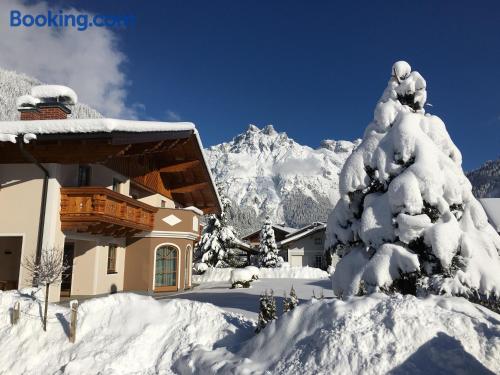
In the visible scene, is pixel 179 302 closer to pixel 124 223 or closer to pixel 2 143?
pixel 124 223

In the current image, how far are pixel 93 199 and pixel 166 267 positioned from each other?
6.92m

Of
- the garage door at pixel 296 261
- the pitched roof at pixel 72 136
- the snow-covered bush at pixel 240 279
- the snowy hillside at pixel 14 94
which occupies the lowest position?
the snow-covered bush at pixel 240 279

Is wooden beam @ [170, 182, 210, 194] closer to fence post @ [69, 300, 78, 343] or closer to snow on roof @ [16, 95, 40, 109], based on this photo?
snow on roof @ [16, 95, 40, 109]

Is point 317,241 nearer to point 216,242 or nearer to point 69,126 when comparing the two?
point 216,242

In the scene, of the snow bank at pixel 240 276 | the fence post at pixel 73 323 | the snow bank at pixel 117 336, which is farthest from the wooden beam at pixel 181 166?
the fence post at pixel 73 323

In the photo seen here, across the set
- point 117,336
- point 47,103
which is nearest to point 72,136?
point 47,103

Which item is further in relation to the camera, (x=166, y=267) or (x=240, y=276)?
(x=240, y=276)

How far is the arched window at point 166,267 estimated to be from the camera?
19.3 meters

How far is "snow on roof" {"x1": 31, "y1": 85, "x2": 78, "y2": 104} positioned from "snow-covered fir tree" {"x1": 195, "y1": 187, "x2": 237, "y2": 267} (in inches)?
772

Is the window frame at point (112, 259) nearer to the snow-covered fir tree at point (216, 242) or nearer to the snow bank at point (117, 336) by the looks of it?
the snow bank at point (117, 336)

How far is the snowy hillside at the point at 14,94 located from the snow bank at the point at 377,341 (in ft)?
249

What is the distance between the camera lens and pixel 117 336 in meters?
9.30

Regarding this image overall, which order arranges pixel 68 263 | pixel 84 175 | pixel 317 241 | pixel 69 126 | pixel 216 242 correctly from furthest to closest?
pixel 317 241
pixel 216 242
pixel 68 263
pixel 84 175
pixel 69 126

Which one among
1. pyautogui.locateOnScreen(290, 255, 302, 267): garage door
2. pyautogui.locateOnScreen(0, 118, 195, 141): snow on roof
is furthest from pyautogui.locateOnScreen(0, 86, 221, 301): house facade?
pyautogui.locateOnScreen(290, 255, 302, 267): garage door
